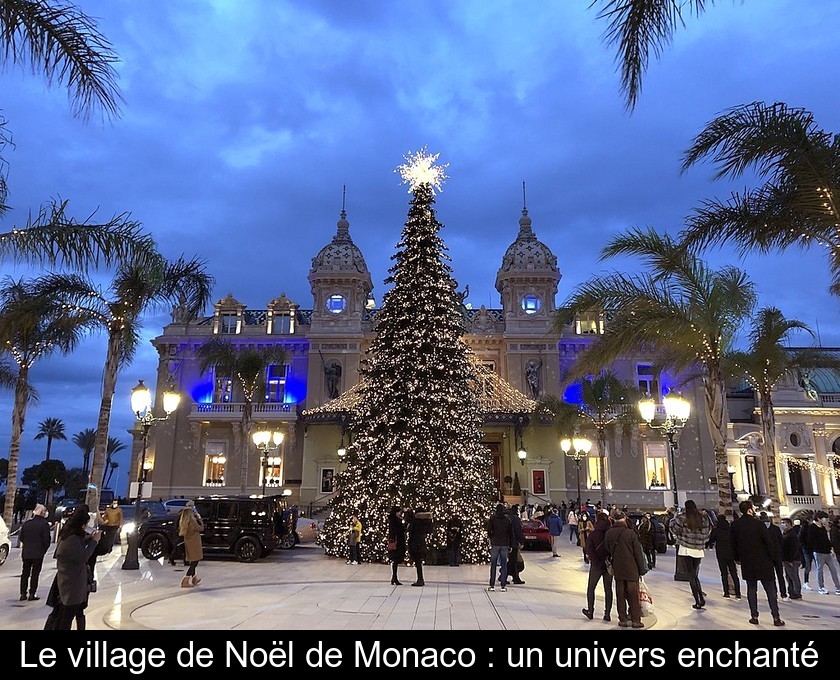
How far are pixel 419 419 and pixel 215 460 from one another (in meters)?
26.9

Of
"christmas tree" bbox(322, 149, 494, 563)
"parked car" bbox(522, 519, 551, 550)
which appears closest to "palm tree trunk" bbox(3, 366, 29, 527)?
"christmas tree" bbox(322, 149, 494, 563)

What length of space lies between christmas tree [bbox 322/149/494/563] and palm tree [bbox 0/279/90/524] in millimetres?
9292

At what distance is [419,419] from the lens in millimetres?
17125

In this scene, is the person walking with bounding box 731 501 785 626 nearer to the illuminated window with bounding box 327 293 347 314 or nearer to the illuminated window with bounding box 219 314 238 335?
the illuminated window with bounding box 327 293 347 314

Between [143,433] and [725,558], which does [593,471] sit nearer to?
[725,558]

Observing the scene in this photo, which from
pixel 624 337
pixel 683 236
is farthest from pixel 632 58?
pixel 624 337

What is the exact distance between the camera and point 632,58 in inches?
210

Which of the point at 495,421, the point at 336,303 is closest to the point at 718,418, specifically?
the point at 495,421

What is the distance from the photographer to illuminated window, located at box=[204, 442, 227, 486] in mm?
39406

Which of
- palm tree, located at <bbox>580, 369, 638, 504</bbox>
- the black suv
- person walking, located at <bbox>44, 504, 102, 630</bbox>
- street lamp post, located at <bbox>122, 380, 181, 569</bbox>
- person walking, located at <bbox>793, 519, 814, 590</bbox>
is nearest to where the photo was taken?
person walking, located at <bbox>44, 504, 102, 630</bbox>

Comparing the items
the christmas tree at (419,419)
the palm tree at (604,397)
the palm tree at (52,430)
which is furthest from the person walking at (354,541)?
the palm tree at (52,430)

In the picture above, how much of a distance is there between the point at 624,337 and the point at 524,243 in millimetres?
29194

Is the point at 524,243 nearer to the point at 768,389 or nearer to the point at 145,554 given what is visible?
the point at 768,389
